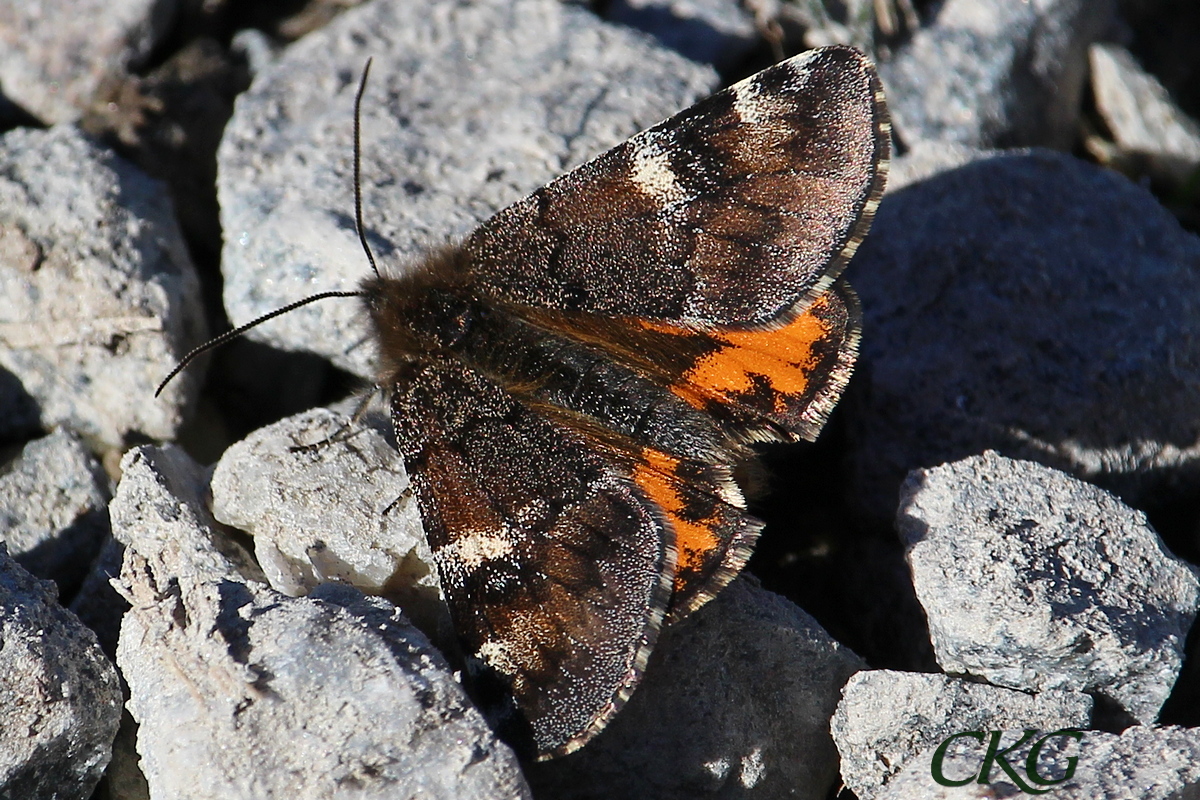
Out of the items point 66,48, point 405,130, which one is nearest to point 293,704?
point 405,130

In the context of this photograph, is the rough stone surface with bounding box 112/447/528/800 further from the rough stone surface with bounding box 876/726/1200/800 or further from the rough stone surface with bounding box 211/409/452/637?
the rough stone surface with bounding box 876/726/1200/800

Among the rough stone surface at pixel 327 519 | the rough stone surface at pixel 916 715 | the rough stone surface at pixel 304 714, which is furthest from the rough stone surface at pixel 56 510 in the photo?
the rough stone surface at pixel 916 715

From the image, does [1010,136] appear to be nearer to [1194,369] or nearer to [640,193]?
[1194,369]

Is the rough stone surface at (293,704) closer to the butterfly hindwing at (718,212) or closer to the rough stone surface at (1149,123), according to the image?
the butterfly hindwing at (718,212)

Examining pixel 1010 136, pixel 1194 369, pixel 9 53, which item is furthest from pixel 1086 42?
pixel 9 53

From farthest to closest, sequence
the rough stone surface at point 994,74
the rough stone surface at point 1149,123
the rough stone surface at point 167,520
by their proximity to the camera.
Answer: the rough stone surface at point 1149,123 → the rough stone surface at point 994,74 → the rough stone surface at point 167,520

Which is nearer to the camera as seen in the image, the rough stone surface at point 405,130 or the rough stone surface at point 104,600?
the rough stone surface at point 104,600

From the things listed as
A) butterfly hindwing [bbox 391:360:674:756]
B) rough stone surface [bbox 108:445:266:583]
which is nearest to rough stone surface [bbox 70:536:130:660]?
rough stone surface [bbox 108:445:266:583]
